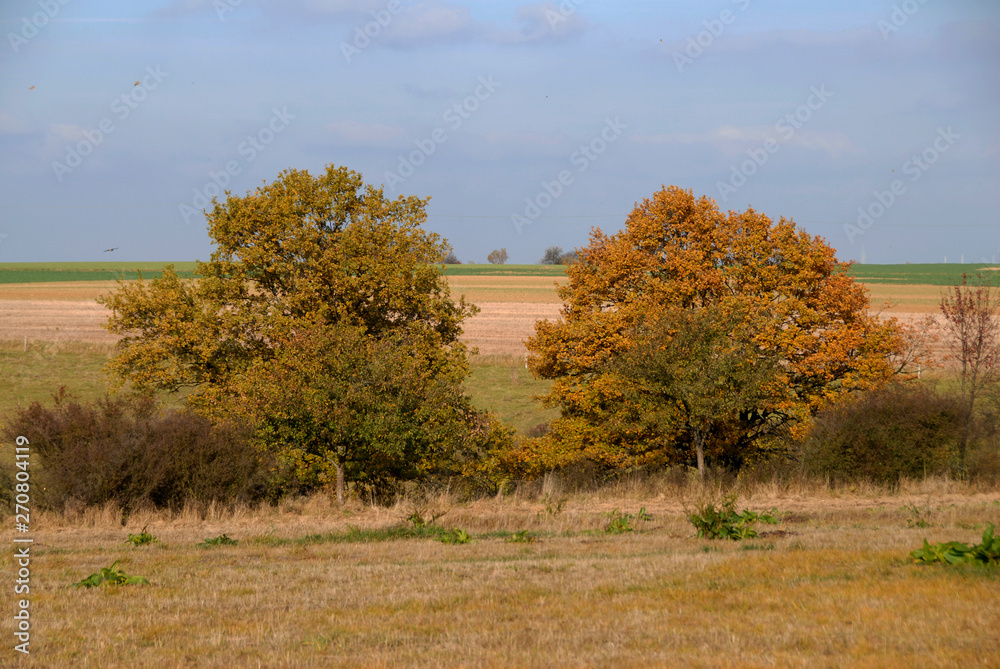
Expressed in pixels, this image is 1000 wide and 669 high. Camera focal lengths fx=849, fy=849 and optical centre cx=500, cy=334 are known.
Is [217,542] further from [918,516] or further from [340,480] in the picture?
[918,516]

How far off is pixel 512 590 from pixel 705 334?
634 inches

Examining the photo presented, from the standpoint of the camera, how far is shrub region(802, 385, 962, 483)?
20922mm

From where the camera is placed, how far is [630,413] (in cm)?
2514

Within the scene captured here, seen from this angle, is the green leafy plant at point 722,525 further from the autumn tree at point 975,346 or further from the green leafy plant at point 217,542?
the autumn tree at point 975,346

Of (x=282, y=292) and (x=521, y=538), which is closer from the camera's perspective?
(x=521, y=538)

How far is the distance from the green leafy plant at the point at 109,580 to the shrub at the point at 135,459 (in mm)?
8055

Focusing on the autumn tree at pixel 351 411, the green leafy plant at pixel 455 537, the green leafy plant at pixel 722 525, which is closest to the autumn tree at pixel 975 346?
the green leafy plant at pixel 722 525

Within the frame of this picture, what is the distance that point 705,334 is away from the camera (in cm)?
2430

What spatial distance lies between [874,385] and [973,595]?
18956mm

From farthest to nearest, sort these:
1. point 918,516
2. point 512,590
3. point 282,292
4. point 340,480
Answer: point 282,292 < point 340,480 < point 918,516 < point 512,590

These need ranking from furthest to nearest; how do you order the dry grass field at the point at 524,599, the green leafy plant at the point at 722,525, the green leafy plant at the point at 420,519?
the green leafy plant at the point at 420,519, the green leafy plant at the point at 722,525, the dry grass field at the point at 524,599

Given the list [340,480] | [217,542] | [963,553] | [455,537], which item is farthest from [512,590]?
[340,480]

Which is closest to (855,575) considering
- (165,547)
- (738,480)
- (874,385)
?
(165,547)

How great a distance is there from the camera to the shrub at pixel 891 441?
68.6ft
